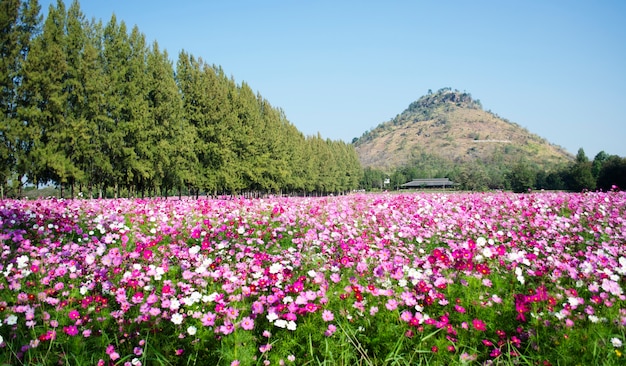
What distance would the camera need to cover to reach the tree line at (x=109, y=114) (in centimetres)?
1784

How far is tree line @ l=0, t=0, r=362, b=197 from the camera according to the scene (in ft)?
58.5

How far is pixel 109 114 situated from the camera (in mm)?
21844

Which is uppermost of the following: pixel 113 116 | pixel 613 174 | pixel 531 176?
pixel 113 116

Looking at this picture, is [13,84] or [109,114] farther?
[109,114]

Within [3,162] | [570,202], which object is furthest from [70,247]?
[3,162]

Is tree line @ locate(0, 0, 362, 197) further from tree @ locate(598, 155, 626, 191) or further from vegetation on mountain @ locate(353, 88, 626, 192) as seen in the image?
vegetation on mountain @ locate(353, 88, 626, 192)

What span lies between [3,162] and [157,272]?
19.7 meters

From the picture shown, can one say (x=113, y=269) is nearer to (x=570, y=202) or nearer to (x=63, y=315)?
(x=63, y=315)

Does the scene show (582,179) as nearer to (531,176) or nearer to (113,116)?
(531,176)

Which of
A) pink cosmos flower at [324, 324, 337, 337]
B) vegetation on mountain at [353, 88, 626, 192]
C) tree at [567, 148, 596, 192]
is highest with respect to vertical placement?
vegetation on mountain at [353, 88, 626, 192]

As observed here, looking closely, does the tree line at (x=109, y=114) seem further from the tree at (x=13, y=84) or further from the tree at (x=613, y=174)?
the tree at (x=613, y=174)

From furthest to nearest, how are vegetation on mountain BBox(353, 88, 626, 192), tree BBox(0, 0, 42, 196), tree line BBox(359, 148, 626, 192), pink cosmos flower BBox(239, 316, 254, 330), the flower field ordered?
vegetation on mountain BBox(353, 88, 626, 192)
tree line BBox(359, 148, 626, 192)
tree BBox(0, 0, 42, 196)
the flower field
pink cosmos flower BBox(239, 316, 254, 330)

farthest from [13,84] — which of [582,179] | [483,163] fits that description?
[483,163]

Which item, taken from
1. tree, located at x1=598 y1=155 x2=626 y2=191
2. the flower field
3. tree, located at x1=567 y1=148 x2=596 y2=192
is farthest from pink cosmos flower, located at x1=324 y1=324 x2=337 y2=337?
tree, located at x1=567 y1=148 x2=596 y2=192
